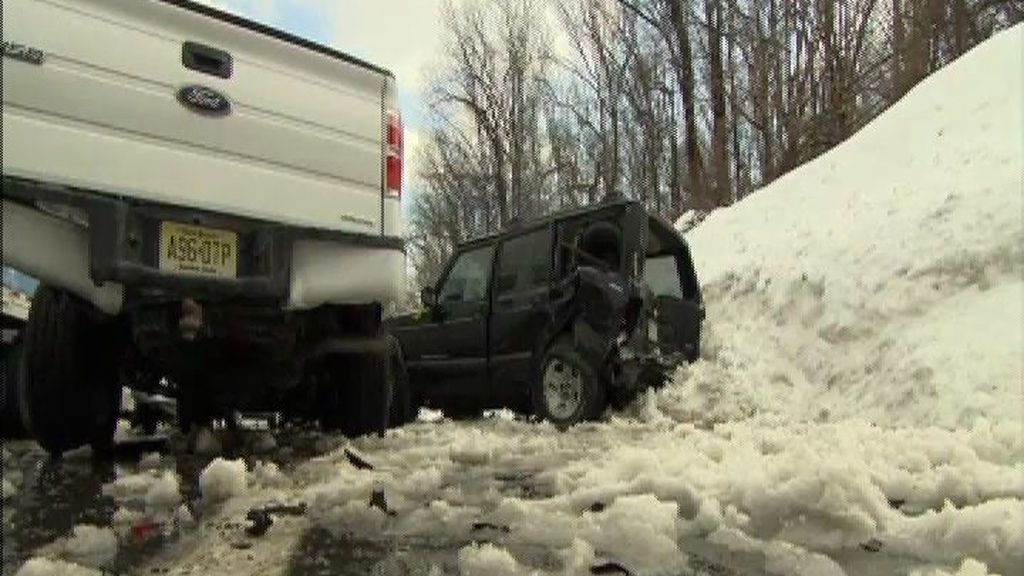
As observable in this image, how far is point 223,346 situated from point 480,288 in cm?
403

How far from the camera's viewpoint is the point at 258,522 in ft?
11.0

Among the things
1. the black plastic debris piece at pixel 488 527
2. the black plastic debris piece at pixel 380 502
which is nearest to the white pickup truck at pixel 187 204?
the black plastic debris piece at pixel 380 502

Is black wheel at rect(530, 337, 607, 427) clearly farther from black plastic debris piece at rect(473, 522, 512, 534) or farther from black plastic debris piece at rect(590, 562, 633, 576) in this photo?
black plastic debris piece at rect(590, 562, 633, 576)

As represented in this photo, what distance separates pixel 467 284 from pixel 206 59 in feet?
16.3

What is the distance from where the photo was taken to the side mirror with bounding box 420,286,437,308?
9023mm

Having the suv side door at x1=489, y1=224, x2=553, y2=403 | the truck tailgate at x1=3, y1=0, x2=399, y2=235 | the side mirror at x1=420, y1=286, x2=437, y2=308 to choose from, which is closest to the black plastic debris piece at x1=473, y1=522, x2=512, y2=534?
the truck tailgate at x1=3, y1=0, x2=399, y2=235

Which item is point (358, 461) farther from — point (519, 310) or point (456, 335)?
point (456, 335)

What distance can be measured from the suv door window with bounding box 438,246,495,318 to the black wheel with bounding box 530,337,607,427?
111cm

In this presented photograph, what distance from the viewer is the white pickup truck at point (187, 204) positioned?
12.6 ft

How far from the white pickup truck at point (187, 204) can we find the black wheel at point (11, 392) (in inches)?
35.3

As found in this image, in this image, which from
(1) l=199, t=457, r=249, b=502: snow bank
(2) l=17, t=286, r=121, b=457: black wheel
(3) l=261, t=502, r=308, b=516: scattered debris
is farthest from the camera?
(2) l=17, t=286, r=121, b=457: black wheel

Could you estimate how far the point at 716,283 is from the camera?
10.9 meters

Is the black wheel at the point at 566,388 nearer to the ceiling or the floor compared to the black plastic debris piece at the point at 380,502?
nearer to the ceiling

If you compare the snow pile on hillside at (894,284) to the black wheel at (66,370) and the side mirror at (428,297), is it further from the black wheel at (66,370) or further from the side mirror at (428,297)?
the black wheel at (66,370)
